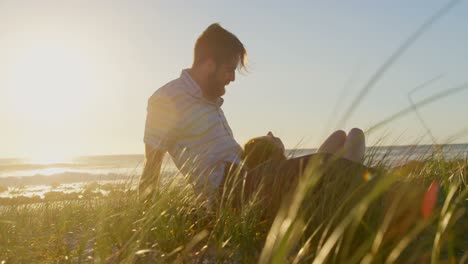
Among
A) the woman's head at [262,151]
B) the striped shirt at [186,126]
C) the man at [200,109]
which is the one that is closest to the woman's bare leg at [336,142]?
the man at [200,109]

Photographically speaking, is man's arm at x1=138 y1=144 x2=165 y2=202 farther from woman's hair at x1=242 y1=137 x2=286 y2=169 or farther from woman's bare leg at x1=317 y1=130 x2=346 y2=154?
woman's bare leg at x1=317 y1=130 x2=346 y2=154

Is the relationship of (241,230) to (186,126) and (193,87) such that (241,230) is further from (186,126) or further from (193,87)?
(193,87)

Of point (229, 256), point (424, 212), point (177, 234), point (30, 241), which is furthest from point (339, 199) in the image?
point (30, 241)

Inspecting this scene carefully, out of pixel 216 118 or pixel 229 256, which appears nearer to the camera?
pixel 229 256

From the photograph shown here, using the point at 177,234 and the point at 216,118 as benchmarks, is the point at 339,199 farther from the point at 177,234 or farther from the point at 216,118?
the point at 216,118

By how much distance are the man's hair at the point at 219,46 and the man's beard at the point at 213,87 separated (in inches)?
4.5

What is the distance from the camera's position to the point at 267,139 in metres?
3.23

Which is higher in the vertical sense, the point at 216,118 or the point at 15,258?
the point at 216,118

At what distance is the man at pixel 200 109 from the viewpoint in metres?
3.34

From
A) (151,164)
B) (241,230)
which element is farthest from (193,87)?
(241,230)

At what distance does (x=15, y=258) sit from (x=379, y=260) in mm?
1333

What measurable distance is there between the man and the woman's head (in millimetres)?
106

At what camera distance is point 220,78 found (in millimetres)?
3467

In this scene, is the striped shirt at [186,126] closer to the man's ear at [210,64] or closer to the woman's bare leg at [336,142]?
the man's ear at [210,64]
